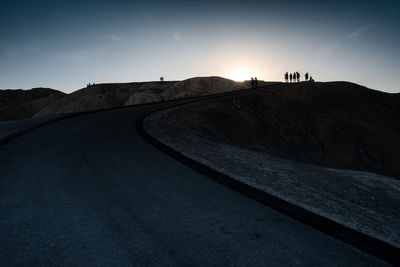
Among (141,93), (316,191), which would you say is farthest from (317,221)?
(141,93)

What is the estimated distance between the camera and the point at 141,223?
3.48m

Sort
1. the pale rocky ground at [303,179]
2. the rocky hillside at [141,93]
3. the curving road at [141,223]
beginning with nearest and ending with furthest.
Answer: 1. the curving road at [141,223]
2. the pale rocky ground at [303,179]
3. the rocky hillside at [141,93]

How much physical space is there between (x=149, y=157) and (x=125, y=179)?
2.02m

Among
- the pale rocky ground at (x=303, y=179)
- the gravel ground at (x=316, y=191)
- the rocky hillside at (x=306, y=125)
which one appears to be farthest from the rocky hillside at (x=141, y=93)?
the gravel ground at (x=316, y=191)

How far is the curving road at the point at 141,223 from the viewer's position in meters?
2.78

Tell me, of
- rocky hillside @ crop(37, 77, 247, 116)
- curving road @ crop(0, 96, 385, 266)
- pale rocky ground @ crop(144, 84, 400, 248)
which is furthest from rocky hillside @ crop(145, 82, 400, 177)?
rocky hillside @ crop(37, 77, 247, 116)

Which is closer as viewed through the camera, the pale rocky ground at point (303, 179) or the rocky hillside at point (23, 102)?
the pale rocky ground at point (303, 179)

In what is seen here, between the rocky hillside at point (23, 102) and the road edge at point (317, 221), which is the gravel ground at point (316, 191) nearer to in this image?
the road edge at point (317, 221)

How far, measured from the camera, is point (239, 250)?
2.91m

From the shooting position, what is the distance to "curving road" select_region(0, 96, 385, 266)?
278 centimetres

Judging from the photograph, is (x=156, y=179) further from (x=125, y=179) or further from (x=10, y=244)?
(x=10, y=244)

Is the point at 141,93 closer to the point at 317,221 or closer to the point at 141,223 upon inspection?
the point at 141,223

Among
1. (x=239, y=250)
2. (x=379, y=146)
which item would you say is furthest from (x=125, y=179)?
(x=379, y=146)

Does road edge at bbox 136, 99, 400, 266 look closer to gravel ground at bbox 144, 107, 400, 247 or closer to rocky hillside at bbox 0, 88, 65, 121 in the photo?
gravel ground at bbox 144, 107, 400, 247
